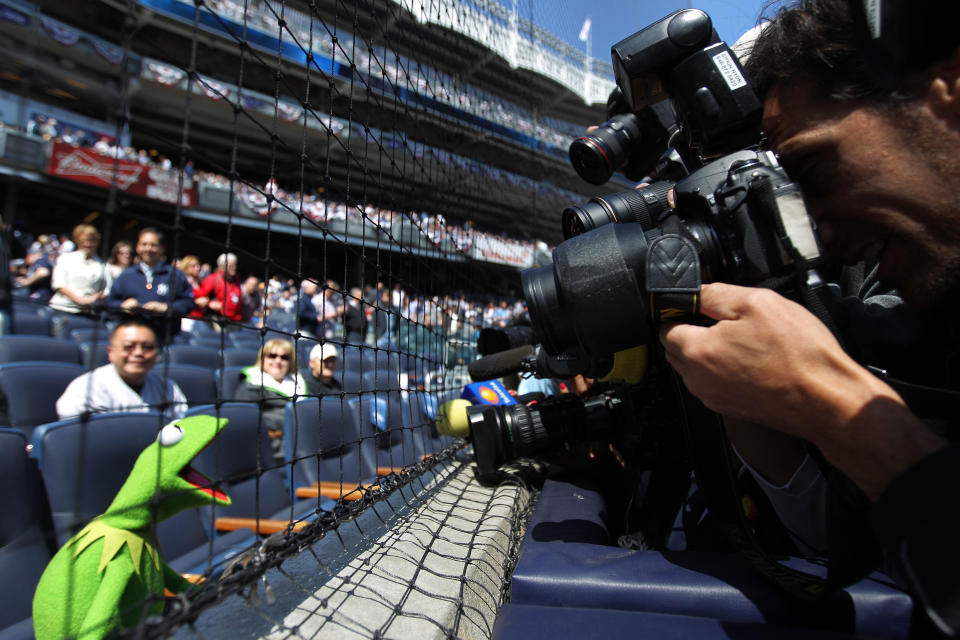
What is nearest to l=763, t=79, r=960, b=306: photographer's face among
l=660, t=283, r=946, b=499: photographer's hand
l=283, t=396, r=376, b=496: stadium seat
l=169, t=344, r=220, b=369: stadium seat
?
l=660, t=283, r=946, b=499: photographer's hand

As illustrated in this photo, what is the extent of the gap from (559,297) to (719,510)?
36 cm

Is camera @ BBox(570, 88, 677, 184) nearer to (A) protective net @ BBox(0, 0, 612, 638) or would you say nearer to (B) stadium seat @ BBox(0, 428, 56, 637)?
(A) protective net @ BBox(0, 0, 612, 638)

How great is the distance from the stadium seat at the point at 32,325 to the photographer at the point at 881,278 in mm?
2723

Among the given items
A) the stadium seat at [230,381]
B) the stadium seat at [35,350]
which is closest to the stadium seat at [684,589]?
the stadium seat at [230,381]

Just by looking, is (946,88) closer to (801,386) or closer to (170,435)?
(801,386)

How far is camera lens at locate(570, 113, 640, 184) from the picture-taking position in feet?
3.33

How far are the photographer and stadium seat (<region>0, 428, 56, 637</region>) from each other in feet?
3.88

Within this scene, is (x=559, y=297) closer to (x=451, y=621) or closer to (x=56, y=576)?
(x=451, y=621)

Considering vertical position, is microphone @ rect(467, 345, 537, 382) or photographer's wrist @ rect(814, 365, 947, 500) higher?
microphone @ rect(467, 345, 537, 382)

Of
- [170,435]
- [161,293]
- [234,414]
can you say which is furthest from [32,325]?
[170,435]

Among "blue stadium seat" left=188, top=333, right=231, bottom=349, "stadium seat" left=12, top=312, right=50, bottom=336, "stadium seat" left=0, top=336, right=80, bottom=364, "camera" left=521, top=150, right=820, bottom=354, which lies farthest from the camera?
"blue stadium seat" left=188, top=333, right=231, bottom=349

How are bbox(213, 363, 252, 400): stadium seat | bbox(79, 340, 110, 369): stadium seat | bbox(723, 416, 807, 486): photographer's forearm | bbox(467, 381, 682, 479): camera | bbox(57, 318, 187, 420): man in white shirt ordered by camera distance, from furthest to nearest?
bbox(213, 363, 252, 400): stadium seat, bbox(79, 340, 110, 369): stadium seat, bbox(57, 318, 187, 420): man in white shirt, bbox(467, 381, 682, 479): camera, bbox(723, 416, 807, 486): photographer's forearm

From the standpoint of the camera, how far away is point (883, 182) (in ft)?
1.42

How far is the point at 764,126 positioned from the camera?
0.57m
